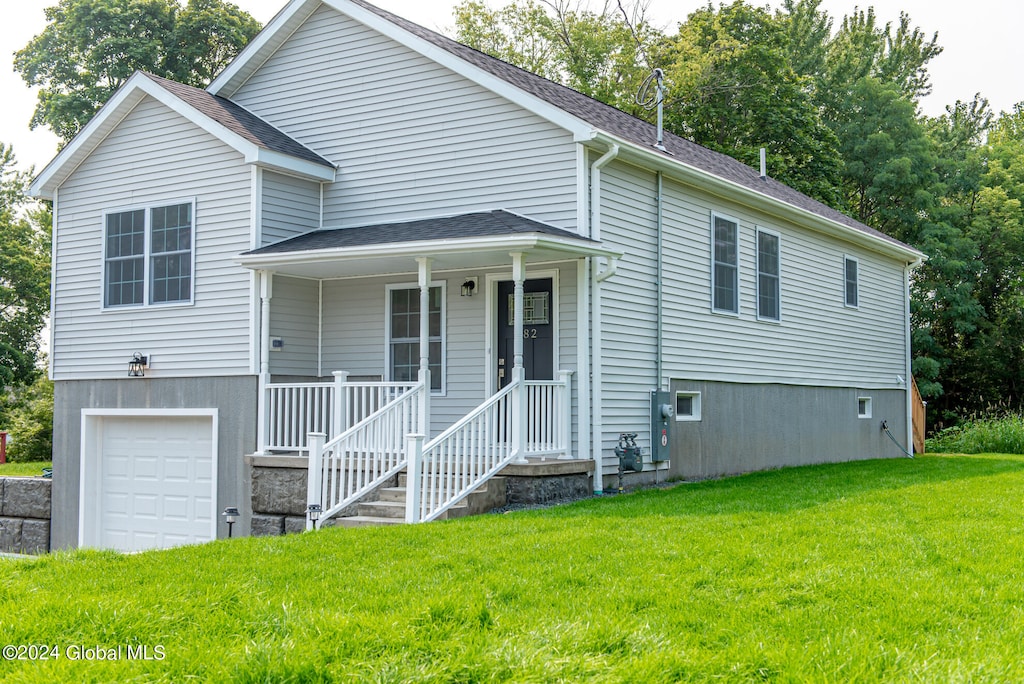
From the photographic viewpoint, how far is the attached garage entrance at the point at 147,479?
533 inches

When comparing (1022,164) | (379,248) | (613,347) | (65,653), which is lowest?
(65,653)

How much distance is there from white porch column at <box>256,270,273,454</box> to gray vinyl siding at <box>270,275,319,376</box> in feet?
1.25

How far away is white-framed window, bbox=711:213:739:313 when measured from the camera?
14.5 metres

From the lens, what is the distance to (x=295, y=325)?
13.7 m

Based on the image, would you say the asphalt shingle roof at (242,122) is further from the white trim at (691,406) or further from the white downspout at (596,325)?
the white trim at (691,406)

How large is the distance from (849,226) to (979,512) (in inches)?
369

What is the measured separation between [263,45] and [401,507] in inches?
292

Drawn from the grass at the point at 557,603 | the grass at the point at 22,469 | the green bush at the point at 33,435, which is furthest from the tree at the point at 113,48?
the grass at the point at 557,603

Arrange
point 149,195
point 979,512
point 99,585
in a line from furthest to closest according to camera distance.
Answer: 1. point 149,195
2. point 979,512
3. point 99,585

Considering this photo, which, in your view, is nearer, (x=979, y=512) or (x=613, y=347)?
(x=979, y=512)

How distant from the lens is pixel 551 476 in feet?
36.8

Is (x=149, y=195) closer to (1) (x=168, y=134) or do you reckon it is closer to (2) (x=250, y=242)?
(1) (x=168, y=134)

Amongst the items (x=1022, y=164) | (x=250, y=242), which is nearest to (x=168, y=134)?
(x=250, y=242)

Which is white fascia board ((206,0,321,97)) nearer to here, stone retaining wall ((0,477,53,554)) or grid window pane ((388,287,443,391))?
grid window pane ((388,287,443,391))
